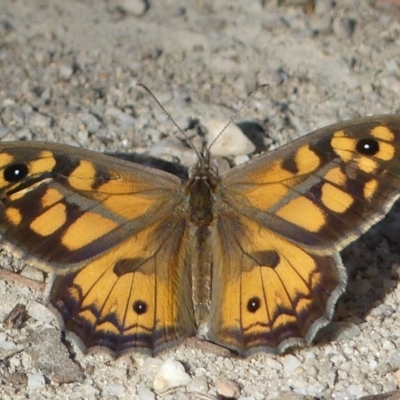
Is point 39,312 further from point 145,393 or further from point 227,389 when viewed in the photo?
point 227,389

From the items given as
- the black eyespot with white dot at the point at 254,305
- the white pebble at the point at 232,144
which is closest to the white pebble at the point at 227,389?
the black eyespot with white dot at the point at 254,305

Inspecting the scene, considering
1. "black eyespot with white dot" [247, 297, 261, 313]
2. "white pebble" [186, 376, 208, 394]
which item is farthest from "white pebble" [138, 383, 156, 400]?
"black eyespot with white dot" [247, 297, 261, 313]

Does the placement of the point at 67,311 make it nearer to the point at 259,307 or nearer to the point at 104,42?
the point at 259,307

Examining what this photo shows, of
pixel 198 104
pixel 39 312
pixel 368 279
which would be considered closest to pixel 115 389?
pixel 39 312

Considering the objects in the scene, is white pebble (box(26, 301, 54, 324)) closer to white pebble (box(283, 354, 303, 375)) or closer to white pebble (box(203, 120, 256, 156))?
white pebble (box(283, 354, 303, 375))

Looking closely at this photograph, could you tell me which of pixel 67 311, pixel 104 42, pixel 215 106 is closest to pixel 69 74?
pixel 104 42

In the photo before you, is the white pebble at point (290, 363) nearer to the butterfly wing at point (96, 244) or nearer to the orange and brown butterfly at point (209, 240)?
the orange and brown butterfly at point (209, 240)
